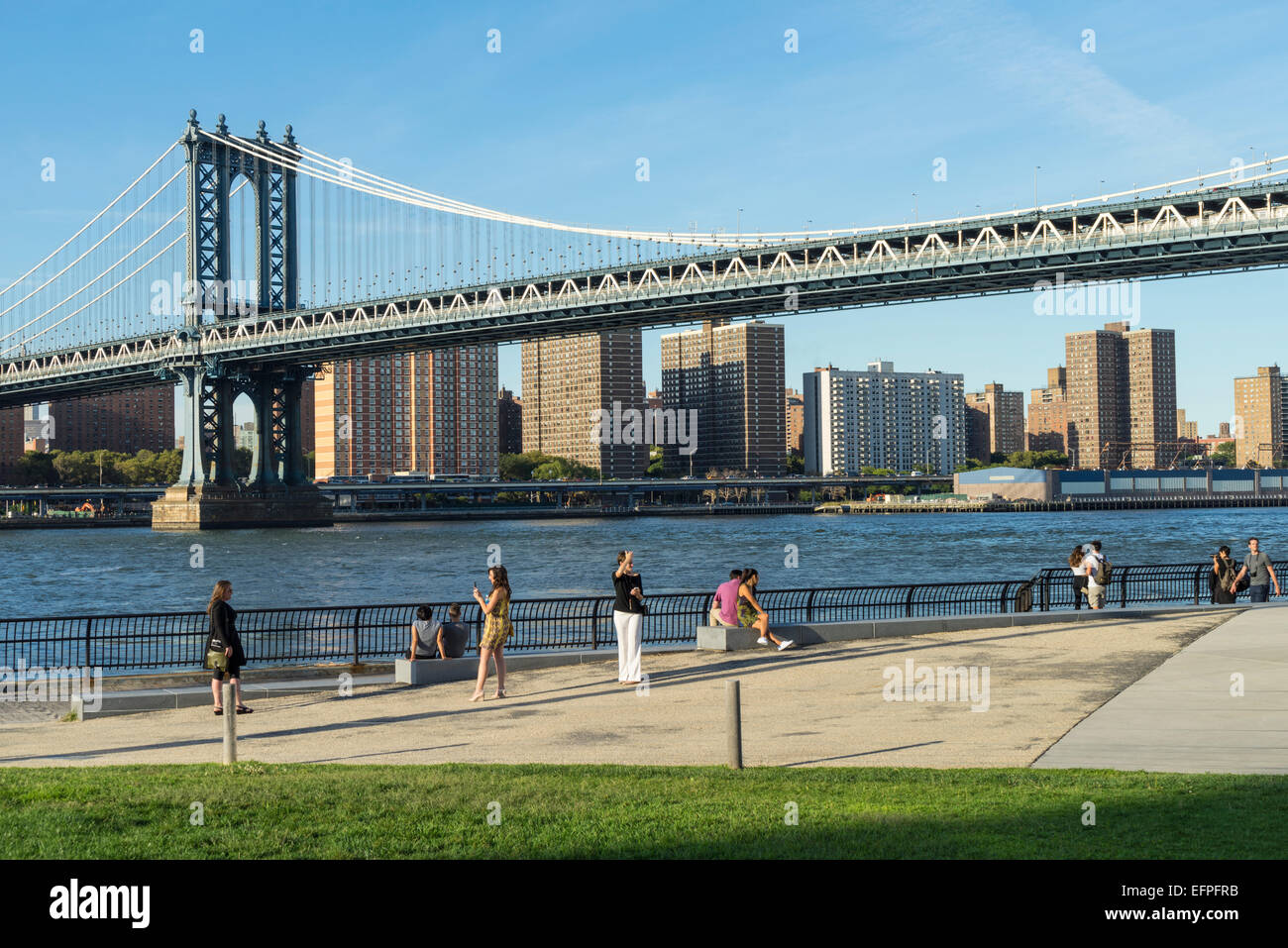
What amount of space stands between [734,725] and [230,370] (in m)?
96.1

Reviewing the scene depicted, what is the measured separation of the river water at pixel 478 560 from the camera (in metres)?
49.2

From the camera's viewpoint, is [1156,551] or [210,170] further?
[210,170]

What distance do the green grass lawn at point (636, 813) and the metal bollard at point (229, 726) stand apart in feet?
1.47

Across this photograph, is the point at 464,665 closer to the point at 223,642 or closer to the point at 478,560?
the point at 223,642

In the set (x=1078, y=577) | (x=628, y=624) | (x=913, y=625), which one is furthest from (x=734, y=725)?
(x=1078, y=577)

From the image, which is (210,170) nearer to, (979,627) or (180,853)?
(979,627)

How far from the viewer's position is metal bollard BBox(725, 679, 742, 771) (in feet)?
33.3

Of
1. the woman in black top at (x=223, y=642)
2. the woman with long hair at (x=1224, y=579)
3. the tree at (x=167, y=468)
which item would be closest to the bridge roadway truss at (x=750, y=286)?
the woman with long hair at (x=1224, y=579)

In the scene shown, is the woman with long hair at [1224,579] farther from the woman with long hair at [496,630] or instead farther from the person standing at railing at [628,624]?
the woman with long hair at [496,630]

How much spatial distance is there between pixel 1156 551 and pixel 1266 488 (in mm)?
139947

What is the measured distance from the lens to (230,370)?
99.8 metres
